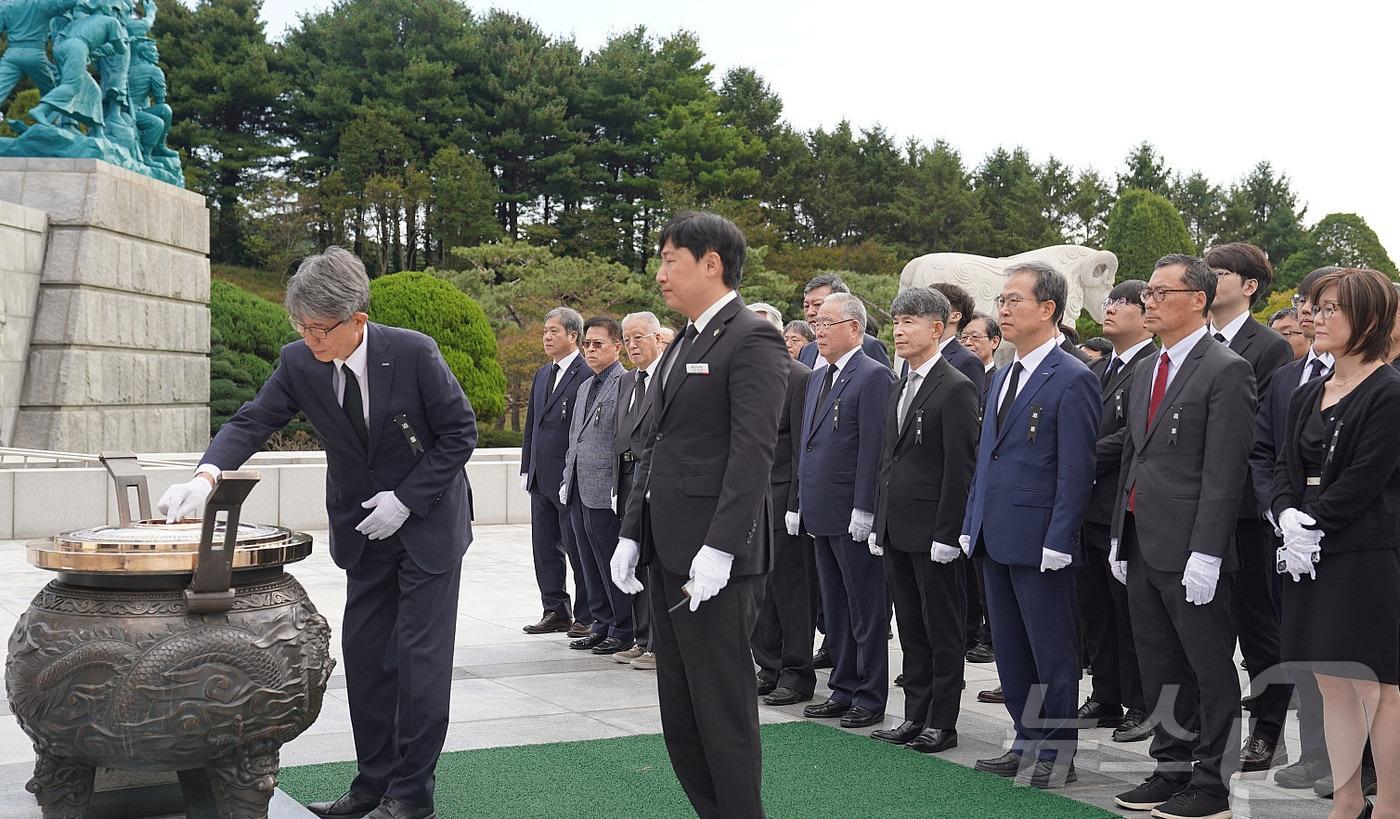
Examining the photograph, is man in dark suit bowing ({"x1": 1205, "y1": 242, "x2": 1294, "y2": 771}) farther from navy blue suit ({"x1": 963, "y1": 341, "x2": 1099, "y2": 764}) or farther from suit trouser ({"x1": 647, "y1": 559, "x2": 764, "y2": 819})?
suit trouser ({"x1": 647, "y1": 559, "x2": 764, "y2": 819})

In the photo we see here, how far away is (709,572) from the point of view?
3.12 meters

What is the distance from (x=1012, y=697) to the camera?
4703 mm

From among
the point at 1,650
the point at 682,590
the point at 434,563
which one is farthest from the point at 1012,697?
the point at 1,650

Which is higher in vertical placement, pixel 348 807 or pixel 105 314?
pixel 105 314

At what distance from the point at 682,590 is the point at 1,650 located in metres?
4.71

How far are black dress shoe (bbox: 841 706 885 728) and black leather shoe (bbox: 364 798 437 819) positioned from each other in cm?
197

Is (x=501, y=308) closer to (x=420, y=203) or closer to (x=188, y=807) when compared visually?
(x=420, y=203)

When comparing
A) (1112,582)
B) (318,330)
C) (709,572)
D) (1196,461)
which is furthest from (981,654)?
(318,330)

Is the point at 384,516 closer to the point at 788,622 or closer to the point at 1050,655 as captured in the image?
the point at 1050,655

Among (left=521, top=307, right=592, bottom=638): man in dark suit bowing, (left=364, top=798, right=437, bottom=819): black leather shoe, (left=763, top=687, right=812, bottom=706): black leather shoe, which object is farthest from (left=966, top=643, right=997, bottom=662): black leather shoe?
(left=364, top=798, right=437, bottom=819): black leather shoe

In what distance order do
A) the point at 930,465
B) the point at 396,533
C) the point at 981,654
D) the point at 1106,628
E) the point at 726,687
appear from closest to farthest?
1. the point at 726,687
2. the point at 396,533
3. the point at 930,465
4. the point at 1106,628
5. the point at 981,654

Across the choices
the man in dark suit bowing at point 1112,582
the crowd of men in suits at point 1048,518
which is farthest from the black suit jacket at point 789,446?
the man in dark suit bowing at point 1112,582

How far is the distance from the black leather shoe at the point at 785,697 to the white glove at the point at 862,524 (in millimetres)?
917

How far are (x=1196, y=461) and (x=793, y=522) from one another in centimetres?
210
